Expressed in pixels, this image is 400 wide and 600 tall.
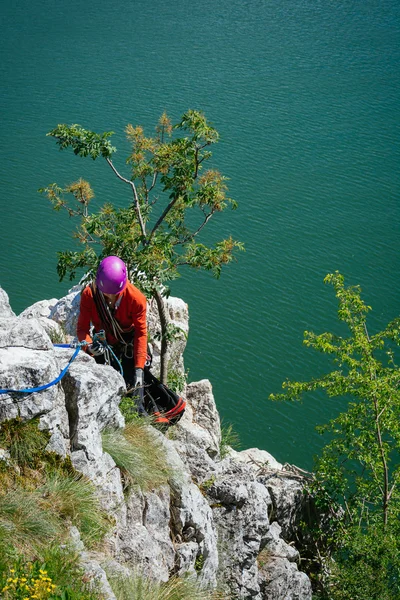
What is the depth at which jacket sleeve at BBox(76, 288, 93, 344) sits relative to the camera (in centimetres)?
796

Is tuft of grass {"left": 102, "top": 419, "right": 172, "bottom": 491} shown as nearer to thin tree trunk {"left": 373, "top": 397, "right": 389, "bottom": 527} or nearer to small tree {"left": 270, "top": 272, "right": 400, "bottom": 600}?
small tree {"left": 270, "top": 272, "right": 400, "bottom": 600}

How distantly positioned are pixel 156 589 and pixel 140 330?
2.92 meters

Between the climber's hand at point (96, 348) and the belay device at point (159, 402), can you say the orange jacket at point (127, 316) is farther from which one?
the belay device at point (159, 402)

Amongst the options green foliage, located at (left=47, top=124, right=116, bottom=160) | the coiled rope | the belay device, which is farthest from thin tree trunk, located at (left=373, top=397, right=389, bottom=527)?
green foliage, located at (left=47, top=124, right=116, bottom=160)

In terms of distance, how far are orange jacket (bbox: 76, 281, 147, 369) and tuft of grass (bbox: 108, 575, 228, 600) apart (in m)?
2.55

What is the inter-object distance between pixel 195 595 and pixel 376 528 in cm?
504

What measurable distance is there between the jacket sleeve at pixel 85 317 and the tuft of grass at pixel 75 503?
2002 millimetres

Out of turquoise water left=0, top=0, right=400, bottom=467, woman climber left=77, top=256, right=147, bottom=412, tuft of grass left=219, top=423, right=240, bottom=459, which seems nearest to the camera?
woman climber left=77, top=256, right=147, bottom=412

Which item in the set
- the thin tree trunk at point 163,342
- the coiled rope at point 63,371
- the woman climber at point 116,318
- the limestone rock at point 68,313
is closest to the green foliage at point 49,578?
the coiled rope at point 63,371

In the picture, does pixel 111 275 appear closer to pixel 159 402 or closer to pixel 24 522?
pixel 159 402

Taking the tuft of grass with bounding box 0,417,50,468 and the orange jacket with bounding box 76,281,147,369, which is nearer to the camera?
the tuft of grass with bounding box 0,417,50,468

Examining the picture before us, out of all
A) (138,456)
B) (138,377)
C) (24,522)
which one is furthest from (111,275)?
(24,522)

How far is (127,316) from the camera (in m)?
8.15

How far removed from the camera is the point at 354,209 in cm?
2839
